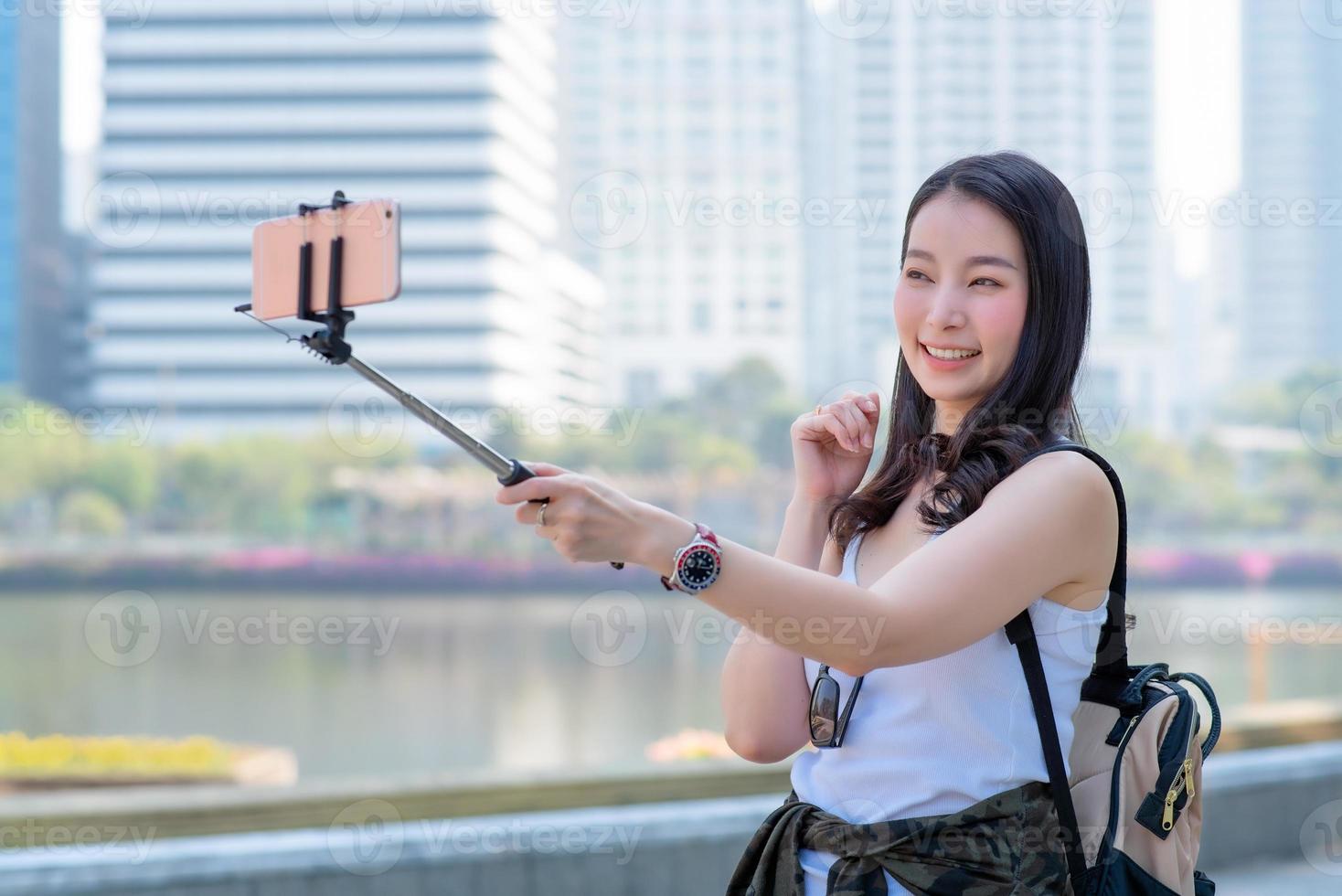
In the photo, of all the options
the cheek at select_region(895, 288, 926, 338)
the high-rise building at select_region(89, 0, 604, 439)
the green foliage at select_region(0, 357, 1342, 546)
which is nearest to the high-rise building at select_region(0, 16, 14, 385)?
the high-rise building at select_region(89, 0, 604, 439)

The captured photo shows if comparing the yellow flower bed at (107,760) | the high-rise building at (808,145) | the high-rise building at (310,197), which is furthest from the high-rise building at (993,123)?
the yellow flower bed at (107,760)

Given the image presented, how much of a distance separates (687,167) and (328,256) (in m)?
43.5

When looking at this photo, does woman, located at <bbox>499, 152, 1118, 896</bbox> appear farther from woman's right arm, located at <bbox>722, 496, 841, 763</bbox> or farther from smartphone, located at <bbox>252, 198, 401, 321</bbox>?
smartphone, located at <bbox>252, 198, 401, 321</bbox>

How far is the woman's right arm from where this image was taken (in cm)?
113

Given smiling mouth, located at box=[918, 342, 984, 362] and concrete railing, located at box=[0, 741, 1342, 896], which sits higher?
smiling mouth, located at box=[918, 342, 984, 362]

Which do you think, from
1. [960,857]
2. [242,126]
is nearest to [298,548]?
[242,126]

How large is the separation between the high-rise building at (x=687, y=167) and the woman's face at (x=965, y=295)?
37.7 metres

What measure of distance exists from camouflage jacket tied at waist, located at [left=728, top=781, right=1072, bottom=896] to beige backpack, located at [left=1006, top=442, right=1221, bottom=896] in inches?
1.0

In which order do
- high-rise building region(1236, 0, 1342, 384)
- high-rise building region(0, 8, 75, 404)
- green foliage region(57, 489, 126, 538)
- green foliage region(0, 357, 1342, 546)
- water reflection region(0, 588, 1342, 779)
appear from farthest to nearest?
high-rise building region(0, 8, 75, 404)
high-rise building region(1236, 0, 1342, 384)
green foliage region(57, 489, 126, 538)
green foliage region(0, 357, 1342, 546)
water reflection region(0, 588, 1342, 779)

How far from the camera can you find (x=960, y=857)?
3.05ft

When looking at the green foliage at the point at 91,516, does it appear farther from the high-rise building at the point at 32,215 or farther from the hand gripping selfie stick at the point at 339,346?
the hand gripping selfie stick at the point at 339,346

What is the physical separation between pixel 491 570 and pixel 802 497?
29.2m

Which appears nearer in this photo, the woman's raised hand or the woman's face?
the woman's face

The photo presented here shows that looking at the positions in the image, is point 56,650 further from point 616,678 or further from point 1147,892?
point 1147,892
